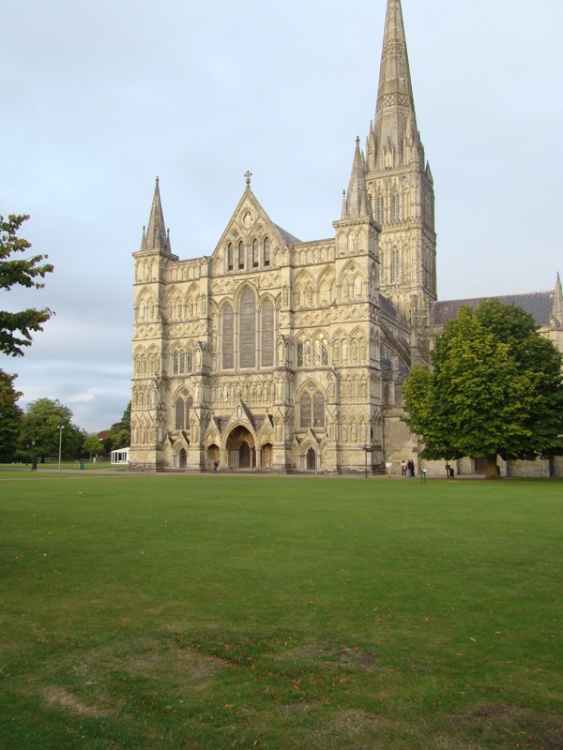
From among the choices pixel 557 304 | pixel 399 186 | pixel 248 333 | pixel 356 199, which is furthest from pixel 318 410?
pixel 399 186

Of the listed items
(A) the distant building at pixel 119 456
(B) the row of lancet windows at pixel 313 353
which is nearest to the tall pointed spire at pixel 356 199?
(B) the row of lancet windows at pixel 313 353

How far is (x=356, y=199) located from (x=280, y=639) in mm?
56628

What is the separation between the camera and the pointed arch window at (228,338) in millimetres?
67125

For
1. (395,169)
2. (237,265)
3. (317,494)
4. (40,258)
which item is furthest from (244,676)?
(395,169)

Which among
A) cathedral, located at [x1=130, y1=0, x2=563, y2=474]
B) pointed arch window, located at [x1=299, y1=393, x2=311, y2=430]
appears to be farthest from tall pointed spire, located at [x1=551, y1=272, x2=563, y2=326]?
pointed arch window, located at [x1=299, y1=393, x2=311, y2=430]

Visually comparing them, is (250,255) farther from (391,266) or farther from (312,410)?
(391,266)

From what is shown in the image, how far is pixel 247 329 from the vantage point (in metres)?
66.7

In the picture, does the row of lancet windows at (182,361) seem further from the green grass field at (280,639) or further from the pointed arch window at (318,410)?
the green grass field at (280,639)

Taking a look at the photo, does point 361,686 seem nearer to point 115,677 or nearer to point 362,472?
point 115,677

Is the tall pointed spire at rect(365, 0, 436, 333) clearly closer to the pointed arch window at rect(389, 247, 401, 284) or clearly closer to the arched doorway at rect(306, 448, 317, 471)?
the pointed arch window at rect(389, 247, 401, 284)

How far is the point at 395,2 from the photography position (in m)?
97.2

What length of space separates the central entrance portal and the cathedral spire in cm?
4816

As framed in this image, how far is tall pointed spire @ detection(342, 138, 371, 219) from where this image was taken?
61028mm

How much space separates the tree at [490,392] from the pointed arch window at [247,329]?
2103cm
